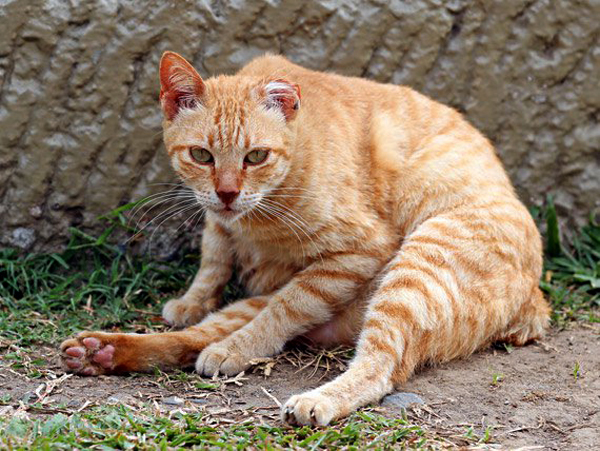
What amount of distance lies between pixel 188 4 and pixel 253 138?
1.36 meters

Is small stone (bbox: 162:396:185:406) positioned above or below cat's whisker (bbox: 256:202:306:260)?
below

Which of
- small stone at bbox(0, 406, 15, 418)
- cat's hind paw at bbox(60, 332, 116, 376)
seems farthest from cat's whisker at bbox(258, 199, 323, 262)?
small stone at bbox(0, 406, 15, 418)

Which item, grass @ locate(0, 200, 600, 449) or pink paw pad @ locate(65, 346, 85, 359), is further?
pink paw pad @ locate(65, 346, 85, 359)

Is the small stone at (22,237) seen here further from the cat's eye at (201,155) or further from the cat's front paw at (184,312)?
the cat's eye at (201,155)

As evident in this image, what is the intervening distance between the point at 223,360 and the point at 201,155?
3.52 feet

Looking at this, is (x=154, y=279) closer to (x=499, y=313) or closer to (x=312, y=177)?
(x=312, y=177)

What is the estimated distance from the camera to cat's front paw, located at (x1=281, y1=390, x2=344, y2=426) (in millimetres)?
3244

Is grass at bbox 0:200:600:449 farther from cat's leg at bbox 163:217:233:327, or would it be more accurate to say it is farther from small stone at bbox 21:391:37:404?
cat's leg at bbox 163:217:233:327

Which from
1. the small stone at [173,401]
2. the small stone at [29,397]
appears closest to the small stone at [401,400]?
the small stone at [173,401]

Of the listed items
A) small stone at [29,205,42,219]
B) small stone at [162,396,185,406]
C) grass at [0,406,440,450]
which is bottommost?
small stone at [162,396,185,406]

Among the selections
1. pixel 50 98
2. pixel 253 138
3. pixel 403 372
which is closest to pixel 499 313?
pixel 403 372

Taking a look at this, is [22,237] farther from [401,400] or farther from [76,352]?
[401,400]

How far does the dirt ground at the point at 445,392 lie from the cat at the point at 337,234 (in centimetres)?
12

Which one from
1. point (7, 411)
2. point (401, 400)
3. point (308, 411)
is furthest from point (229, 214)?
point (7, 411)
